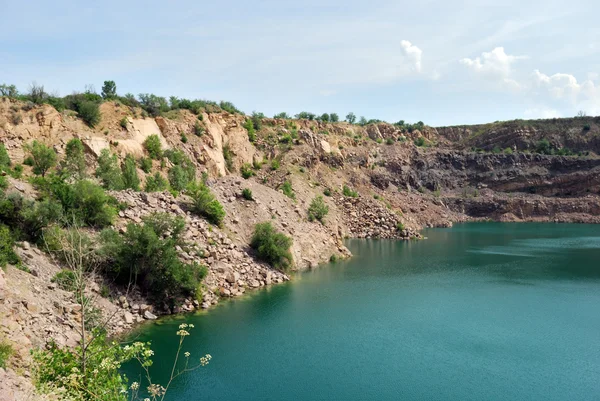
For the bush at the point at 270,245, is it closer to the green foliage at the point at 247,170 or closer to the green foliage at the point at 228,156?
the green foliage at the point at 247,170

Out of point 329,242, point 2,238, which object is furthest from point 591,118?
point 2,238

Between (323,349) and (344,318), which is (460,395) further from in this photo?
(344,318)

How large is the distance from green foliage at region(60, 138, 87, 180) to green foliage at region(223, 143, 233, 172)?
18768mm

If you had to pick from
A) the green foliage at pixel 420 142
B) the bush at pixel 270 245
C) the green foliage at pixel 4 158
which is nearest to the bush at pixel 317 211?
the bush at pixel 270 245

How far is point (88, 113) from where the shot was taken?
42875 mm

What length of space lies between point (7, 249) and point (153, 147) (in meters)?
25.2

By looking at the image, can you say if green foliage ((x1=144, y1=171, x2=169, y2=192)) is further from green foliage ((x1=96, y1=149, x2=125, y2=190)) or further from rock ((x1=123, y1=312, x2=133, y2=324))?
rock ((x1=123, y1=312, x2=133, y2=324))

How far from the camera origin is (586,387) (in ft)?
60.6

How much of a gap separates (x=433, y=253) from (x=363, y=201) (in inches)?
559

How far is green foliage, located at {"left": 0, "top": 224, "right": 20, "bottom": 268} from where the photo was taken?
21156mm

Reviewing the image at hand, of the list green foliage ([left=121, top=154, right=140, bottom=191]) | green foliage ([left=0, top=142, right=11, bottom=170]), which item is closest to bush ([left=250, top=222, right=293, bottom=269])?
green foliage ([left=121, top=154, right=140, bottom=191])

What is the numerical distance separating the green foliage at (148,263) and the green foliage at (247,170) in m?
27.8

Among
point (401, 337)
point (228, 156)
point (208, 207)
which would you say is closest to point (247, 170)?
point (228, 156)

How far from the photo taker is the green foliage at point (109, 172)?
35.5 metres
